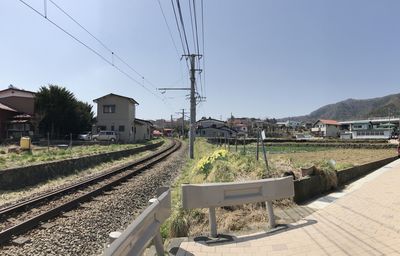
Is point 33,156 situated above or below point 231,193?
below

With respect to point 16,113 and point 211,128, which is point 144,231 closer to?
point 16,113

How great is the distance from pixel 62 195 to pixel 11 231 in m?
5.07

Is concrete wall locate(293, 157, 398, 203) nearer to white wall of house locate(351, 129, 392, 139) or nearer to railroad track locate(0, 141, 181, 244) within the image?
railroad track locate(0, 141, 181, 244)

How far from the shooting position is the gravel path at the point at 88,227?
729 centimetres

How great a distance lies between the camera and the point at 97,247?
7.62 metres

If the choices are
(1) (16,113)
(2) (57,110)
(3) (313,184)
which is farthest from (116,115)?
(3) (313,184)

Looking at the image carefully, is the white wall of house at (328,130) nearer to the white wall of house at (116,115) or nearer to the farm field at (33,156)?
the white wall of house at (116,115)

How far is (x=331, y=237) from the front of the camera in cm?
611

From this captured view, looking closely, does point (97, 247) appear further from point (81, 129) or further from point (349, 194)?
point (81, 129)

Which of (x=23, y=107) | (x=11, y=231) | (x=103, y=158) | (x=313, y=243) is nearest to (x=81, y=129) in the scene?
(x=23, y=107)

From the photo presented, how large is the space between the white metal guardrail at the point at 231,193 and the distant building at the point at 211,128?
326ft

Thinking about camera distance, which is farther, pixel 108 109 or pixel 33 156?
pixel 108 109

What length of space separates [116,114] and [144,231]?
57.2m

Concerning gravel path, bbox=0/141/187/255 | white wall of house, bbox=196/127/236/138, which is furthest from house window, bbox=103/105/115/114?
white wall of house, bbox=196/127/236/138
